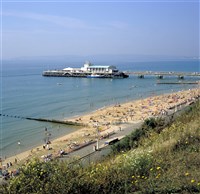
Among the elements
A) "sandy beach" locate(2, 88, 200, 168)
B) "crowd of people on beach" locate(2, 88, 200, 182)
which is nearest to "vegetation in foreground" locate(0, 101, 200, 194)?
"crowd of people on beach" locate(2, 88, 200, 182)

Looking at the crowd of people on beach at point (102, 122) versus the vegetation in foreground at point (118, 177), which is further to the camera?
the crowd of people on beach at point (102, 122)

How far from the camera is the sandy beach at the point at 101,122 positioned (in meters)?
21.4

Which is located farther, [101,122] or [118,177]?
[101,122]

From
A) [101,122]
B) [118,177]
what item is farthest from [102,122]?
[118,177]

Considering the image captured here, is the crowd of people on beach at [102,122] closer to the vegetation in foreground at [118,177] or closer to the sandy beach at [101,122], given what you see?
the sandy beach at [101,122]

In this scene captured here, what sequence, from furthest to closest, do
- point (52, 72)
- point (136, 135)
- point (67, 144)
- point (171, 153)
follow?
point (52, 72) → point (67, 144) → point (136, 135) → point (171, 153)

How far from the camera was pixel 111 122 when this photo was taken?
29.9 m

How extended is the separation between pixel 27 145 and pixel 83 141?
169 inches

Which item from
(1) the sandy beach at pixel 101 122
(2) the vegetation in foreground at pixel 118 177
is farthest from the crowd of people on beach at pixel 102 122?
(2) the vegetation in foreground at pixel 118 177

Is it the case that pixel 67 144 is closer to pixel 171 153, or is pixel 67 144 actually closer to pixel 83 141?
pixel 83 141

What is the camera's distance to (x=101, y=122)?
3020 centimetres

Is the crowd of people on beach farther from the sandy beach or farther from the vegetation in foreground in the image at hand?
the vegetation in foreground

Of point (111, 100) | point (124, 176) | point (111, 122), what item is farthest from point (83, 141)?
point (111, 100)

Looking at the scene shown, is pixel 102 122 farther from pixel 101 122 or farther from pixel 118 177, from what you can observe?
pixel 118 177
